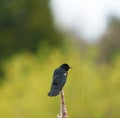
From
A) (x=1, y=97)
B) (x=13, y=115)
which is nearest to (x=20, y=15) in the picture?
(x=1, y=97)

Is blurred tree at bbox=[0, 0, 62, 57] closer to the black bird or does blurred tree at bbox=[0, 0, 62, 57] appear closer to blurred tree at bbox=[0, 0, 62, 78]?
blurred tree at bbox=[0, 0, 62, 78]

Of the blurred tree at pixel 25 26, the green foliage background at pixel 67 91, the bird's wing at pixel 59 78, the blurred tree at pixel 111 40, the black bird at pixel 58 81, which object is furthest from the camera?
the blurred tree at pixel 111 40

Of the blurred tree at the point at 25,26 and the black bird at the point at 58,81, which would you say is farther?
the blurred tree at the point at 25,26

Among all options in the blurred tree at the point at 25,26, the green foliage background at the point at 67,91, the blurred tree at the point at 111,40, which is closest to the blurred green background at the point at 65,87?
the green foliage background at the point at 67,91

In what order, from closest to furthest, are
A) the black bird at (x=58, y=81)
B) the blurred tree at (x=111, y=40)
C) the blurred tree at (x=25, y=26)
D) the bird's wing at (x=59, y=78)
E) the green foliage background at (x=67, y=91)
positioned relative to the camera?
the black bird at (x=58, y=81) → the bird's wing at (x=59, y=78) → the green foliage background at (x=67, y=91) → the blurred tree at (x=25, y=26) → the blurred tree at (x=111, y=40)

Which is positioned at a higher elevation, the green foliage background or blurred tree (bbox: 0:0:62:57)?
blurred tree (bbox: 0:0:62:57)

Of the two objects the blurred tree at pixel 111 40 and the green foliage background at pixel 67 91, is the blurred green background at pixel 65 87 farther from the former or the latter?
the blurred tree at pixel 111 40

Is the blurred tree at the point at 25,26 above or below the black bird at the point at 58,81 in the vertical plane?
above

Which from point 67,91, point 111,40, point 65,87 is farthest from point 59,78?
point 111,40

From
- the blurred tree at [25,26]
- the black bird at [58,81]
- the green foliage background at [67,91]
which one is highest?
the blurred tree at [25,26]

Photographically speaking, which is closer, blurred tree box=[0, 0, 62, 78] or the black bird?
the black bird

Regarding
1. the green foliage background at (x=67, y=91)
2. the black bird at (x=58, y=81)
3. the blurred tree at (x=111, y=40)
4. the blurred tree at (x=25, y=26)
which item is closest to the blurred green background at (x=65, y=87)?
the green foliage background at (x=67, y=91)

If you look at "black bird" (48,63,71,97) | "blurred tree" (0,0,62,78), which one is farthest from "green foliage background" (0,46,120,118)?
"black bird" (48,63,71,97)

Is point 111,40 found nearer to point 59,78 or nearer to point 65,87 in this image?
point 65,87
